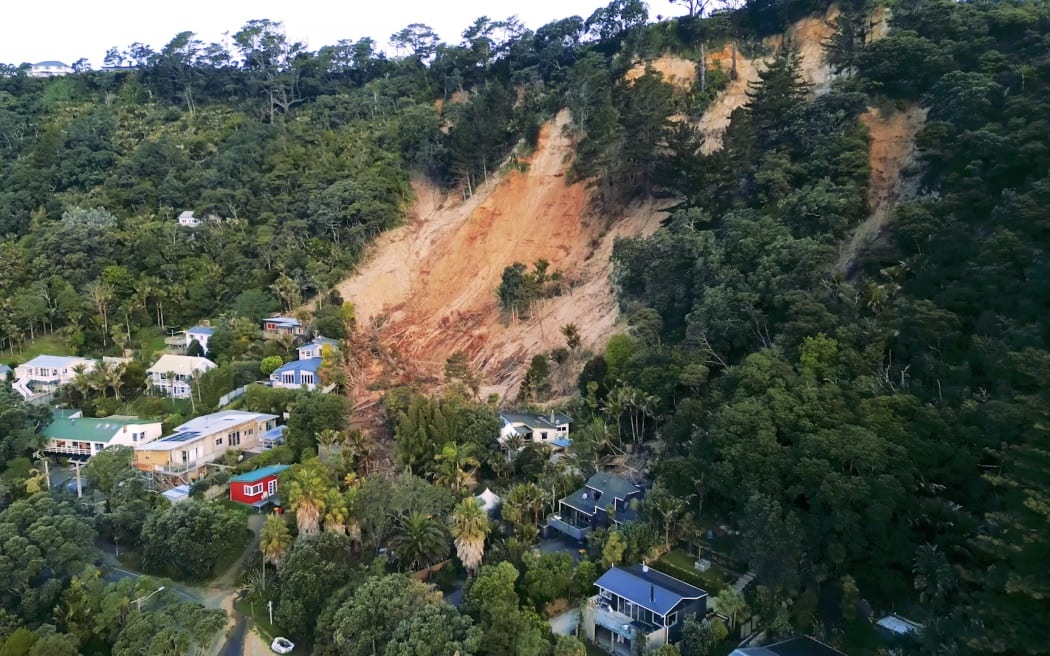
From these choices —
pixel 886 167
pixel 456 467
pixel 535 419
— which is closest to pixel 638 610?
pixel 456 467

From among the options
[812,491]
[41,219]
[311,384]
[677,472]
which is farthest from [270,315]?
[812,491]

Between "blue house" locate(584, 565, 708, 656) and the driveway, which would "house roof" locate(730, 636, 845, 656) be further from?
the driveway

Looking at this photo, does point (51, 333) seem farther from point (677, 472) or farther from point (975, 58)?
point (975, 58)

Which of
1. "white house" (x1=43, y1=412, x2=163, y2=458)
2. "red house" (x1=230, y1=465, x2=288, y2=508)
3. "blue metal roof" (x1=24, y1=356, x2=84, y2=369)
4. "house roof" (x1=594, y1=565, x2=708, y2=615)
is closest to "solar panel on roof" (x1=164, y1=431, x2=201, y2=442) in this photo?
"white house" (x1=43, y1=412, x2=163, y2=458)

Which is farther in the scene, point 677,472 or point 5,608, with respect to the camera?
point 677,472

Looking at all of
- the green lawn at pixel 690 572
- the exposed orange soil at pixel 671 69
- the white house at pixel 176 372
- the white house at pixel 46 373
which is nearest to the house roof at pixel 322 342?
the white house at pixel 176 372

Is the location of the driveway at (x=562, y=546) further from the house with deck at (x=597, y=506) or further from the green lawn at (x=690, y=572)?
the green lawn at (x=690, y=572)
